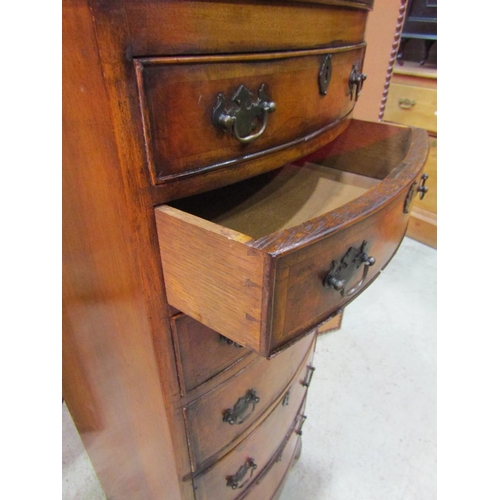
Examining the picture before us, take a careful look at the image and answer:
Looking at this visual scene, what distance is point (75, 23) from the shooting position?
30 cm

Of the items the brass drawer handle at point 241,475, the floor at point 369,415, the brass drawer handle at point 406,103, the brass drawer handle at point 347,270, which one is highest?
the brass drawer handle at point 347,270

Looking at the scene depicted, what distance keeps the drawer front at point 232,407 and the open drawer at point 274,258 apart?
0.62 feet

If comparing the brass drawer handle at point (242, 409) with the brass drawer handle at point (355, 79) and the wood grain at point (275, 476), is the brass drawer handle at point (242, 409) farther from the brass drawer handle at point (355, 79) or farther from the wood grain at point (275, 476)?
the brass drawer handle at point (355, 79)

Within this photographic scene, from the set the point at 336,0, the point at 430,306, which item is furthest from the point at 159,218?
the point at 430,306

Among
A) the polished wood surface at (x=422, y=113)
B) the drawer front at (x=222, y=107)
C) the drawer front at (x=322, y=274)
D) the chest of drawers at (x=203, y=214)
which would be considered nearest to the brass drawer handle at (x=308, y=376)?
the chest of drawers at (x=203, y=214)

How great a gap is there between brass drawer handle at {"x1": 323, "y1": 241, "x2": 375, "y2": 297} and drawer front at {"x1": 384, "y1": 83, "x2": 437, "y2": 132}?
1.70m

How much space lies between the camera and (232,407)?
57cm

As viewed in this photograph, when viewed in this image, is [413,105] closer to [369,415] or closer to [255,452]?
[369,415]

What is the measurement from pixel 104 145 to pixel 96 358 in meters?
0.39

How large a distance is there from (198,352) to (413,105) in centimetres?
180

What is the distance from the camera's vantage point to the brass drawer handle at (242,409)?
1.84ft

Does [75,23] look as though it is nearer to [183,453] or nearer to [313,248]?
[313,248]

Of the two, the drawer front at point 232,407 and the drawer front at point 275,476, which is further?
the drawer front at point 275,476

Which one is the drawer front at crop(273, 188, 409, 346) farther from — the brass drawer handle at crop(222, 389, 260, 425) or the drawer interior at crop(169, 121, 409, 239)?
the brass drawer handle at crop(222, 389, 260, 425)
